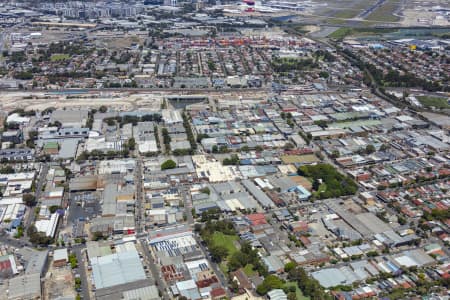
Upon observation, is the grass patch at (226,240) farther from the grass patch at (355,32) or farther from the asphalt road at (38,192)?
the grass patch at (355,32)

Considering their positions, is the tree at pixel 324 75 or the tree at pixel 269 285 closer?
the tree at pixel 269 285

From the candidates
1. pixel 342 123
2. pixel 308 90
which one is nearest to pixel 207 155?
pixel 342 123

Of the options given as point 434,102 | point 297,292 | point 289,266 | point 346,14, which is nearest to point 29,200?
point 289,266

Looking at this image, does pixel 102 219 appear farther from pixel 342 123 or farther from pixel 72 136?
pixel 342 123

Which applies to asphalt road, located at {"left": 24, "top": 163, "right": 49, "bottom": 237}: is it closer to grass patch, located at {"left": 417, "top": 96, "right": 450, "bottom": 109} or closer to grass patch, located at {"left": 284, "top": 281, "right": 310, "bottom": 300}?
grass patch, located at {"left": 284, "top": 281, "right": 310, "bottom": 300}

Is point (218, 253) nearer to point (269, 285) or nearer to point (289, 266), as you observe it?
point (269, 285)

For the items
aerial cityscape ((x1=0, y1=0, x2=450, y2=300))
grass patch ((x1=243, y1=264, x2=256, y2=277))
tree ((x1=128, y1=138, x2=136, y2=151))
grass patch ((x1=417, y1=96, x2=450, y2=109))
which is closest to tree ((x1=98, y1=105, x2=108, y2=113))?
aerial cityscape ((x1=0, y1=0, x2=450, y2=300))

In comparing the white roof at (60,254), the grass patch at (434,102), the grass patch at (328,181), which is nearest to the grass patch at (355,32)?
the grass patch at (434,102)

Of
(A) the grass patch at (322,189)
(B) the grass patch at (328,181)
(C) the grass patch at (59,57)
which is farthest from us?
(C) the grass patch at (59,57)
